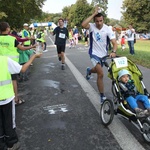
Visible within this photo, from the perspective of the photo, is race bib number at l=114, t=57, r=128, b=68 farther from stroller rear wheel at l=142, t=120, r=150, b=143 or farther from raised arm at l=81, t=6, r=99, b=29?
stroller rear wheel at l=142, t=120, r=150, b=143

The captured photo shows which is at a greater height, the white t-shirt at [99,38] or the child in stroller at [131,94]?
the white t-shirt at [99,38]

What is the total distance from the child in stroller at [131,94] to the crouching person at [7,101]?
165cm

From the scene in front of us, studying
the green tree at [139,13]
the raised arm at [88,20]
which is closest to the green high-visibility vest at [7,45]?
the raised arm at [88,20]

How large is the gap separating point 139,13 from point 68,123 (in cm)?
5061

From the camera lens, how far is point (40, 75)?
9.15m

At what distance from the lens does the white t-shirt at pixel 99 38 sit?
5521 millimetres

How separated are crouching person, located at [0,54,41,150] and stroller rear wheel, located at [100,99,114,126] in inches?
60.5

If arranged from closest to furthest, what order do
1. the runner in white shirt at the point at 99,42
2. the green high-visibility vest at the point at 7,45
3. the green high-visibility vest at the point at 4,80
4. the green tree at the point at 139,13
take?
1. the green high-visibility vest at the point at 4,80
2. the green high-visibility vest at the point at 7,45
3. the runner in white shirt at the point at 99,42
4. the green tree at the point at 139,13

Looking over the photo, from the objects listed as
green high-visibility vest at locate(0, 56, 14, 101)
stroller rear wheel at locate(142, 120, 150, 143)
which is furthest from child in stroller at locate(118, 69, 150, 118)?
green high-visibility vest at locate(0, 56, 14, 101)

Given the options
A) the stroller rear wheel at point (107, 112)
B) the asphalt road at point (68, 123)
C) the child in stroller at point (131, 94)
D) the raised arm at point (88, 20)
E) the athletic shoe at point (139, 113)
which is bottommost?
the asphalt road at point (68, 123)

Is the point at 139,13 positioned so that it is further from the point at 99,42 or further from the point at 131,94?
the point at 131,94

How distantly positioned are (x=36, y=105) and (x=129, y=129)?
2.31 meters

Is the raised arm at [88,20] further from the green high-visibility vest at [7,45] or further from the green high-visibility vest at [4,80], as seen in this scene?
the green high-visibility vest at [4,80]

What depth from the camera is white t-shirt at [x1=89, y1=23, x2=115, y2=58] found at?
18.1ft
